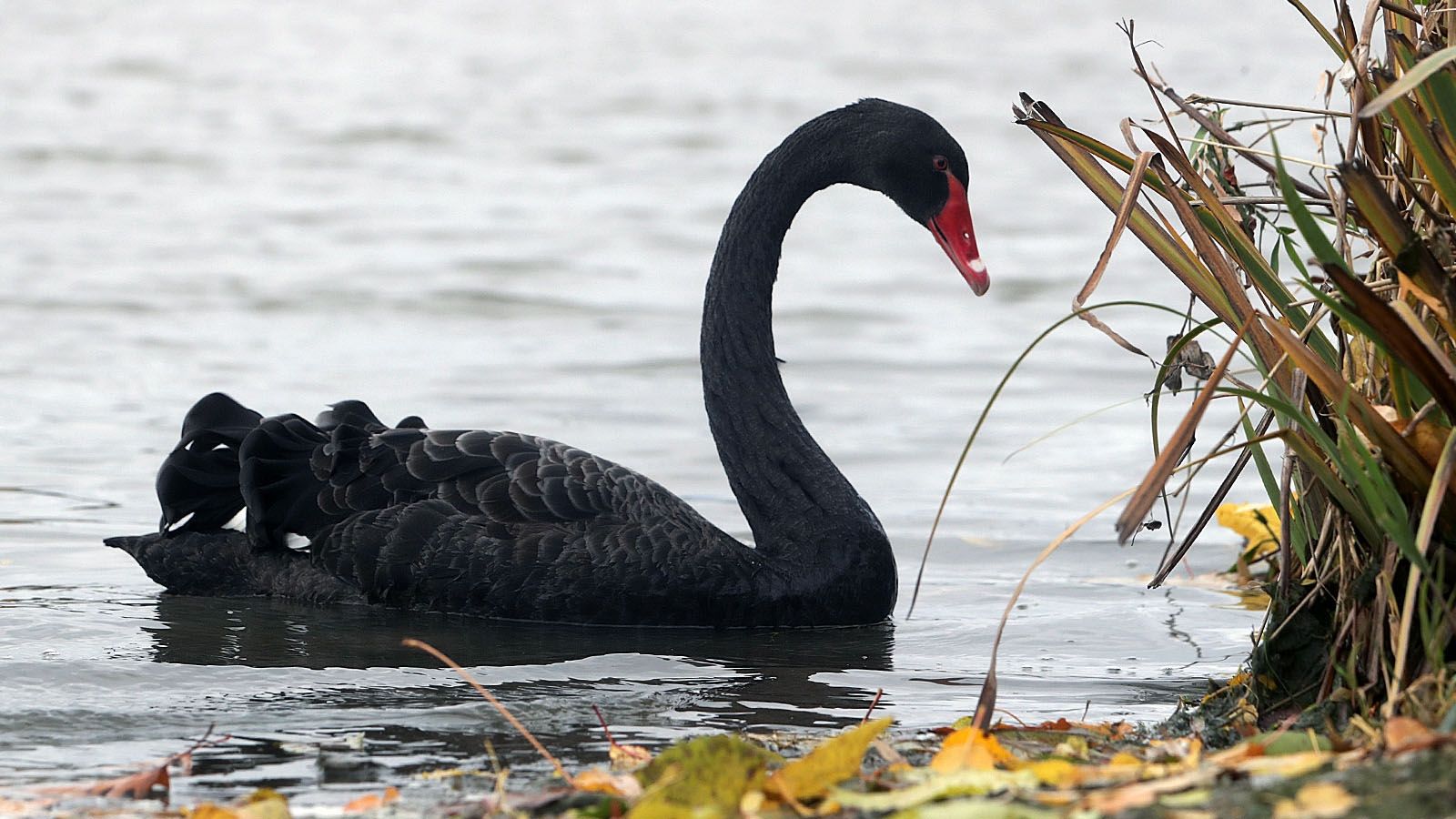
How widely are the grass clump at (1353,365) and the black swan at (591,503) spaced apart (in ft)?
5.64

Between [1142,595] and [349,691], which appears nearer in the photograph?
[349,691]

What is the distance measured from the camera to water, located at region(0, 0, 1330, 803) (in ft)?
14.1

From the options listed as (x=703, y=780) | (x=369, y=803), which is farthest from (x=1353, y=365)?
(x=369, y=803)

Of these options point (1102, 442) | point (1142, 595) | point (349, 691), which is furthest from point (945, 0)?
point (349, 691)

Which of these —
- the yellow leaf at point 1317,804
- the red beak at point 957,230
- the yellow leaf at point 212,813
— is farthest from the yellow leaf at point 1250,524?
the yellow leaf at point 212,813

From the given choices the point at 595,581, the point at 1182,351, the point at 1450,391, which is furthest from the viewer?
the point at 595,581

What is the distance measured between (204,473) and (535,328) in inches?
192

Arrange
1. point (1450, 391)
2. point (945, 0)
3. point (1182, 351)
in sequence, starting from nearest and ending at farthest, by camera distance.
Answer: point (1450, 391) < point (1182, 351) < point (945, 0)

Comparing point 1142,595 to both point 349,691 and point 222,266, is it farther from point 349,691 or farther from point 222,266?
point 222,266

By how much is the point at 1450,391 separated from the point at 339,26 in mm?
22821

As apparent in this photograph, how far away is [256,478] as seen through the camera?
524 cm

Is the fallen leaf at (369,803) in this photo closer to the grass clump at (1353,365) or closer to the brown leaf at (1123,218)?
the grass clump at (1353,365)

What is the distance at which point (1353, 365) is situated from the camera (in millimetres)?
3439

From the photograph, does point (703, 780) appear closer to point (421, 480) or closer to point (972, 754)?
point (972, 754)
